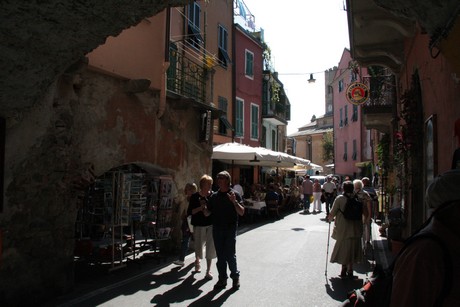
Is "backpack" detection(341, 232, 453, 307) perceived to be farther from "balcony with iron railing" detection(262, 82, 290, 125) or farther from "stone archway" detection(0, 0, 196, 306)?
"balcony with iron railing" detection(262, 82, 290, 125)

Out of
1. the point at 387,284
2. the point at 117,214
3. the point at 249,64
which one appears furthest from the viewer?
the point at 249,64

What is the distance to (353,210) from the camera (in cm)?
728

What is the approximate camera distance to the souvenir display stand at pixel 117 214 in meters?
7.61

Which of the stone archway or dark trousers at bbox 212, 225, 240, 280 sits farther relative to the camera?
dark trousers at bbox 212, 225, 240, 280

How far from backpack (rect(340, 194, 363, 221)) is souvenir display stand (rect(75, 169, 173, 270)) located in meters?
3.52

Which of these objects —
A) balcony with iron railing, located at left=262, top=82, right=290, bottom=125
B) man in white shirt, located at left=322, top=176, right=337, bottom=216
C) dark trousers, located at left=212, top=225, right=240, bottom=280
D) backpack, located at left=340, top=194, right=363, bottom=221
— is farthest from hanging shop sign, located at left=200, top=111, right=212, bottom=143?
balcony with iron railing, located at left=262, top=82, right=290, bottom=125

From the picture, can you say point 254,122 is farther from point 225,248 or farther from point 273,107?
point 225,248

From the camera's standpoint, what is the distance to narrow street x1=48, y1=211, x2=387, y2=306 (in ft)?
19.6

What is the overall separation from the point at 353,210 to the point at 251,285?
2.08 meters

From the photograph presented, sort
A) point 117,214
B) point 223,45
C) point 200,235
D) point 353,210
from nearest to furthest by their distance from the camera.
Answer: point 353,210 → point 117,214 → point 200,235 → point 223,45

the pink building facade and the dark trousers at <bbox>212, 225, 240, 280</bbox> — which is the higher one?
the pink building facade

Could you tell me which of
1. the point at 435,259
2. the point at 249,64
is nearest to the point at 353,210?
the point at 435,259

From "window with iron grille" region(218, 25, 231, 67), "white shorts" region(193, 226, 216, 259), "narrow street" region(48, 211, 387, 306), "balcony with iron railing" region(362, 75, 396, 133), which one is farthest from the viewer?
"window with iron grille" region(218, 25, 231, 67)

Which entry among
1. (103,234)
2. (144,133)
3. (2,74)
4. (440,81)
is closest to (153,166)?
(144,133)
